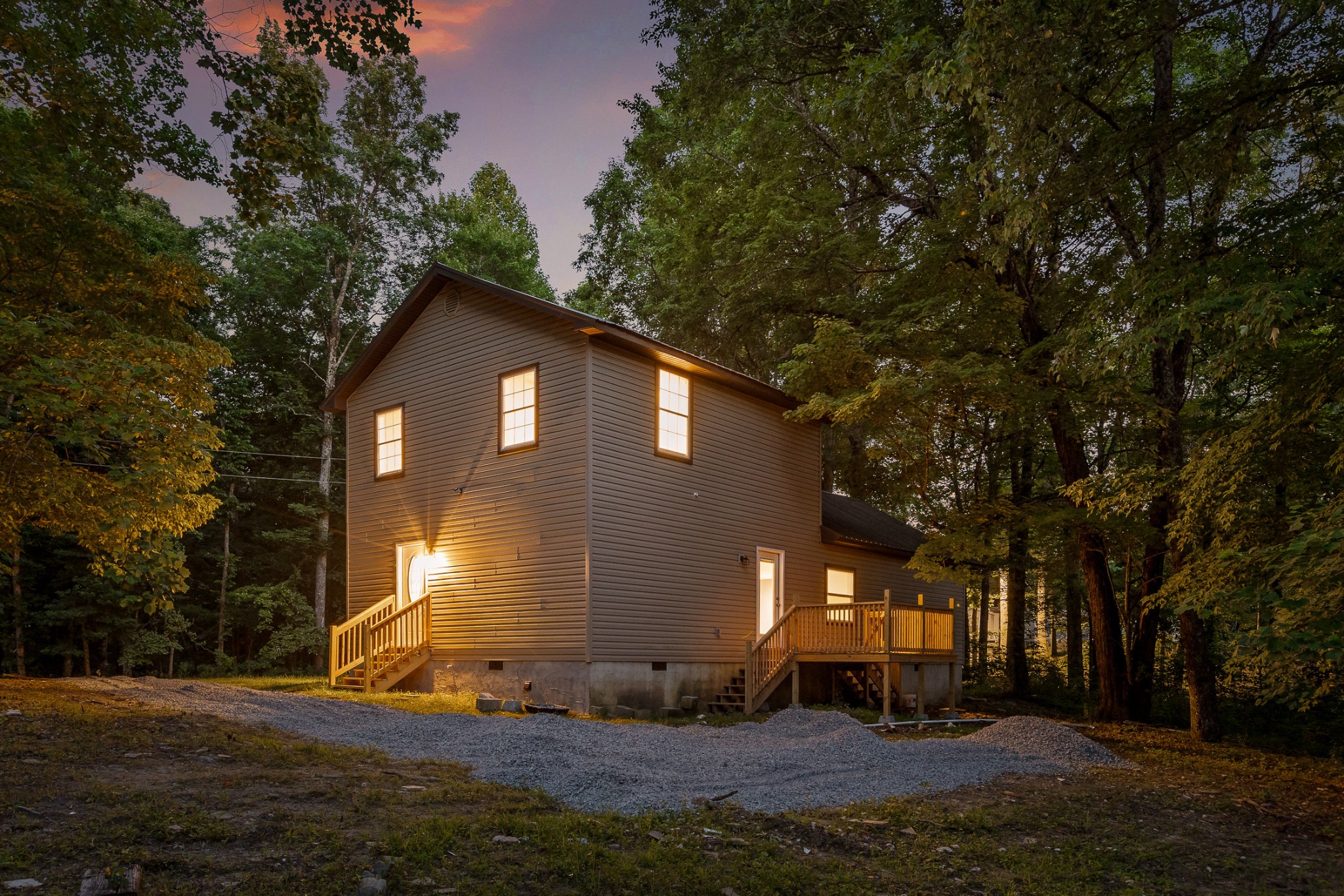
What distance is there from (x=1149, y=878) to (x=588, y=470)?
32.6 feet

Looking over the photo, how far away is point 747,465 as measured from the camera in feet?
59.0

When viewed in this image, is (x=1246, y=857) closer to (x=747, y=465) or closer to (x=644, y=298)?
(x=747, y=465)

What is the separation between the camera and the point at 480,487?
1606cm

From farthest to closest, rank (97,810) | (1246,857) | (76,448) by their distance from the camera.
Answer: (76,448) → (1246,857) → (97,810)

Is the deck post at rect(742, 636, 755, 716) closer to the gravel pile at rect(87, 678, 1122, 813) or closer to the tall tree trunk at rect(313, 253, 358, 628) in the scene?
the gravel pile at rect(87, 678, 1122, 813)

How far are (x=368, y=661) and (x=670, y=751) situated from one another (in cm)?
771

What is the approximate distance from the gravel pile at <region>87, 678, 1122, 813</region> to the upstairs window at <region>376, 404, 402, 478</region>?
5.77 m

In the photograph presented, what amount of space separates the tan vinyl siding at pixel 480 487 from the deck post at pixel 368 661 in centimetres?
116

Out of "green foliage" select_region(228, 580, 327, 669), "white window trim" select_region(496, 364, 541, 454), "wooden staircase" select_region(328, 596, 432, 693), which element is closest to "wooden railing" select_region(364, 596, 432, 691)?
"wooden staircase" select_region(328, 596, 432, 693)

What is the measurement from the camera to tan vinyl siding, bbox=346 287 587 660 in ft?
48.1

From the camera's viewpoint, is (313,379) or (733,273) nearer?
(733,273)

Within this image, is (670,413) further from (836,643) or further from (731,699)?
(731,699)

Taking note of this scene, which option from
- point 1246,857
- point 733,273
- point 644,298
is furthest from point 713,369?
point 644,298

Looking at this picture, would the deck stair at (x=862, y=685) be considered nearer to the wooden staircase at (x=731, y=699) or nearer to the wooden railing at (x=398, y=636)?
the wooden staircase at (x=731, y=699)
